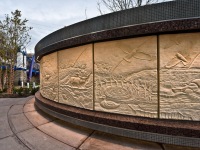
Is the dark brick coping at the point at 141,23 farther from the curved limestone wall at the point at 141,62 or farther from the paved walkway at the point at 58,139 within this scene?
the paved walkway at the point at 58,139

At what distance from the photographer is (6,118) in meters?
5.09

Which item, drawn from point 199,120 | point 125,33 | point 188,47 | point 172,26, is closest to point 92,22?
point 125,33

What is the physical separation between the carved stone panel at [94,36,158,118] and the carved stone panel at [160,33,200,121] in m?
0.22

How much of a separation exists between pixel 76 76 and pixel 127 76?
1739mm

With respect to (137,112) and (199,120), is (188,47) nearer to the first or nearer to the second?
(199,120)

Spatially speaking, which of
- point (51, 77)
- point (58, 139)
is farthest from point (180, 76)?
point (51, 77)

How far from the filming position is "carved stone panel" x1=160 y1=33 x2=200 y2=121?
2943 mm

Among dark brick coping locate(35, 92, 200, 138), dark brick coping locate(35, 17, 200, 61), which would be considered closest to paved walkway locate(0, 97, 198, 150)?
dark brick coping locate(35, 92, 200, 138)

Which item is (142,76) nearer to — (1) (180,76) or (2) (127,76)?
(2) (127,76)

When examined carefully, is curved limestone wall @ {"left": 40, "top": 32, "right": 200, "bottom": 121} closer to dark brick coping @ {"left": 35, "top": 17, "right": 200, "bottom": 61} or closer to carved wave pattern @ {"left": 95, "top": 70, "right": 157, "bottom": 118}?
carved wave pattern @ {"left": 95, "top": 70, "right": 157, "bottom": 118}

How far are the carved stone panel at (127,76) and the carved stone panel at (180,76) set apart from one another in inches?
8.5

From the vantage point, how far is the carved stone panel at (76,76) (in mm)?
4062

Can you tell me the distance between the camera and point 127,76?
347 cm

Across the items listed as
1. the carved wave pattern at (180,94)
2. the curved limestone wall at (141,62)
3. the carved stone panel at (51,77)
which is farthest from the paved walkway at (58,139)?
the carved stone panel at (51,77)
